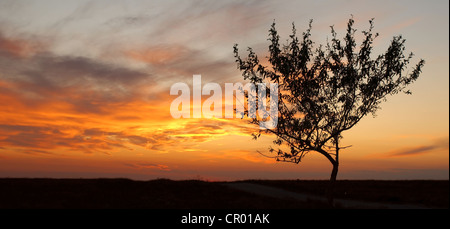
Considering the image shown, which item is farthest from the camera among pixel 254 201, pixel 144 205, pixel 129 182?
pixel 129 182

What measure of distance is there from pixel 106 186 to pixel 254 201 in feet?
54.0

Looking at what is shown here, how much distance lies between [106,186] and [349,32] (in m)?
29.3

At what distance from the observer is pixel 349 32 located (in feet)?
121

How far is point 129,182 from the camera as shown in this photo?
147ft

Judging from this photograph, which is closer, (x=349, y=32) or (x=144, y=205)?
(x=144, y=205)
